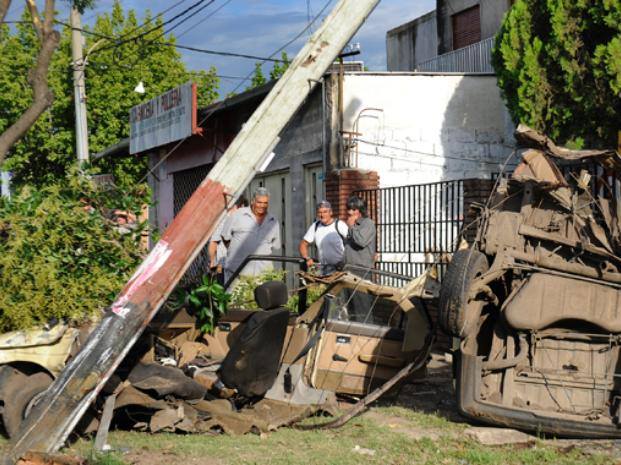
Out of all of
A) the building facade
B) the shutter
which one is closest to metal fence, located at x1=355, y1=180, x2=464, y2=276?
the building facade

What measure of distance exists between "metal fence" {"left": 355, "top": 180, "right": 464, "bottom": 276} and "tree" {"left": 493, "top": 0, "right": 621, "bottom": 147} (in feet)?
5.67

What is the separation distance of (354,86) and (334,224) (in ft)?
11.3

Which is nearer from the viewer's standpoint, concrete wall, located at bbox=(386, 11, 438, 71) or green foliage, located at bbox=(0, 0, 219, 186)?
concrete wall, located at bbox=(386, 11, 438, 71)

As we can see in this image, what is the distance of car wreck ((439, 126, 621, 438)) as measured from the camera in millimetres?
7004

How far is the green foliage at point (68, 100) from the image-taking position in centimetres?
2994

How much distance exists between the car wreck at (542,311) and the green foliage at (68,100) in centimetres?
2263

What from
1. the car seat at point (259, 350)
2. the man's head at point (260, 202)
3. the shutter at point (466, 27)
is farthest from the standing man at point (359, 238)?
the shutter at point (466, 27)

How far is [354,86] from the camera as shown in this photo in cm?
1417

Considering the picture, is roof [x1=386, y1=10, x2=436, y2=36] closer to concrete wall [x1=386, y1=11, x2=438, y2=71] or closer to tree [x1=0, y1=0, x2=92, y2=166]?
concrete wall [x1=386, y1=11, x2=438, y2=71]

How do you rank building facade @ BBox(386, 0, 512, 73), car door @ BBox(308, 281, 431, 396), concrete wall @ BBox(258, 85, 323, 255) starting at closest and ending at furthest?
car door @ BBox(308, 281, 431, 396) → concrete wall @ BBox(258, 85, 323, 255) → building facade @ BBox(386, 0, 512, 73)

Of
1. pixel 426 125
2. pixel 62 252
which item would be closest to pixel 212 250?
pixel 62 252

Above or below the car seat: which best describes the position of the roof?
above

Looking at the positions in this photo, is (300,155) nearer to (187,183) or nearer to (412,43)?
(187,183)

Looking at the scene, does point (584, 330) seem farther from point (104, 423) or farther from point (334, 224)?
point (334, 224)
